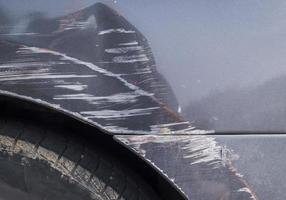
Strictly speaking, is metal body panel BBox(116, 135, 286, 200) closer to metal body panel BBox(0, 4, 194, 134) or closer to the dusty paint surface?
the dusty paint surface

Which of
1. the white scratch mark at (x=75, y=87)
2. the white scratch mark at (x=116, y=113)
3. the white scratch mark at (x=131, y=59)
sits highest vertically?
the white scratch mark at (x=131, y=59)

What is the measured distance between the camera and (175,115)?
204 centimetres

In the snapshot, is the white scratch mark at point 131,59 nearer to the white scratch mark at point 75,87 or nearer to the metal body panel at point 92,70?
the metal body panel at point 92,70

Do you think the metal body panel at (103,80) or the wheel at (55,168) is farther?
the wheel at (55,168)

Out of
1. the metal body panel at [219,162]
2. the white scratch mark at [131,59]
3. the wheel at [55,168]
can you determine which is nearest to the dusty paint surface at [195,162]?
the metal body panel at [219,162]

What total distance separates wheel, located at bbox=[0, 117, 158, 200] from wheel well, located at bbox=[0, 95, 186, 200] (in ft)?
0.08

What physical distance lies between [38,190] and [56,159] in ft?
0.44

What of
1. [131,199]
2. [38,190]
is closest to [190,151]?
[131,199]

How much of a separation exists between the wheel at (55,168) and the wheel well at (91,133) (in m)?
0.02

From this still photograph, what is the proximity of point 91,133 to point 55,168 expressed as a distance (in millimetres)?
181

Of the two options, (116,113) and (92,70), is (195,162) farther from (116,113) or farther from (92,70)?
(92,70)

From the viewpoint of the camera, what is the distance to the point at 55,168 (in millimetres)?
2113

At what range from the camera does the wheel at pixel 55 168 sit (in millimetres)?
2119

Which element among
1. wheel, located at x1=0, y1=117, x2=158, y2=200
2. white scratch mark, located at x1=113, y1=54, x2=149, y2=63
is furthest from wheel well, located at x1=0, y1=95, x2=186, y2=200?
white scratch mark, located at x1=113, y1=54, x2=149, y2=63
